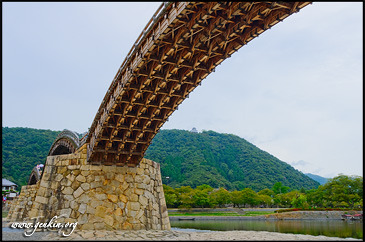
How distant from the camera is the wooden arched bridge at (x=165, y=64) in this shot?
Answer: 436 inches

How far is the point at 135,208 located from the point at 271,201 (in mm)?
47891

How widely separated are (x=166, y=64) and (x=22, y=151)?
65.6 metres

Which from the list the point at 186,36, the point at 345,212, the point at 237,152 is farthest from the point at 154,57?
the point at 237,152

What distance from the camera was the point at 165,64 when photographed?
46.3 ft

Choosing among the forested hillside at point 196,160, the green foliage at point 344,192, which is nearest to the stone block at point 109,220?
the green foliage at point 344,192

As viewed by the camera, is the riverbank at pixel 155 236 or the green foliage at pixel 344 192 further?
the green foliage at pixel 344 192

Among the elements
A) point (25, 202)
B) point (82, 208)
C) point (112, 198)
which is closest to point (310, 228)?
point (112, 198)

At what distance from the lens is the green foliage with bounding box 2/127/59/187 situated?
64438mm

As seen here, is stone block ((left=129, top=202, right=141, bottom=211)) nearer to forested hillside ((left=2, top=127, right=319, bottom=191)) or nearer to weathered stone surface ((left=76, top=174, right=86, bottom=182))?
weathered stone surface ((left=76, top=174, right=86, bottom=182))

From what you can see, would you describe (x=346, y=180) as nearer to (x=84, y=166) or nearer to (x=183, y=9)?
(x=84, y=166)

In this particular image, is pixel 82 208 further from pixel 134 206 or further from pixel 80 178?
pixel 134 206

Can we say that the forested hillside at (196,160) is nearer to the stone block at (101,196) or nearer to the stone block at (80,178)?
the stone block at (80,178)

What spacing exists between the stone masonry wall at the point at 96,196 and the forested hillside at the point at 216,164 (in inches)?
2399

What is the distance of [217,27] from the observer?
11.6 metres
